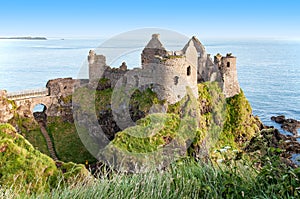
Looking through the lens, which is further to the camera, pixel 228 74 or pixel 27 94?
pixel 228 74

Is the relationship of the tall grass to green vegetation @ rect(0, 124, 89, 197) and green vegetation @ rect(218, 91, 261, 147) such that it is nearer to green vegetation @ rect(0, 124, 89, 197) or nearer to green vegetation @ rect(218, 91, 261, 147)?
green vegetation @ rect(0, 124, 89, 197)

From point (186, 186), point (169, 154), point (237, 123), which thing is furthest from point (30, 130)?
point (186, 186)

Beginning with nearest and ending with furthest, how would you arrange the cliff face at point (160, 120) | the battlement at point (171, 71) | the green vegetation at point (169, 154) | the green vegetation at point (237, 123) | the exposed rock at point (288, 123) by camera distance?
the green vegetation at point (169, 154) < the cliff face at point (160, 120) < the battlement at point (171, 71) < the green vegetation at point (237, 123) < the exposed rock at point (288, 123)

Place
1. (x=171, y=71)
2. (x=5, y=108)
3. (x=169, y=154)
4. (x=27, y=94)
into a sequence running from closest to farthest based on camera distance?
(x=169, y=154)
(x=171, y=71)
(x=5, y=108)
(x=27, y=94)

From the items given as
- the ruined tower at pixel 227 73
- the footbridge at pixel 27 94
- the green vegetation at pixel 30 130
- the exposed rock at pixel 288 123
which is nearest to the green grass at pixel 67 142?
the green vegetation at pixel 30 130

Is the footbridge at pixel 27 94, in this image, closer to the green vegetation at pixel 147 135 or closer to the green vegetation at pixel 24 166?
the green vegetation at pixel 147 135

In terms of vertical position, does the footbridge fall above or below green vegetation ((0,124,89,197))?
above

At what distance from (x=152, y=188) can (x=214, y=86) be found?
100ft

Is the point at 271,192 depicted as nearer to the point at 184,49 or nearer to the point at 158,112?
the point at 158,112

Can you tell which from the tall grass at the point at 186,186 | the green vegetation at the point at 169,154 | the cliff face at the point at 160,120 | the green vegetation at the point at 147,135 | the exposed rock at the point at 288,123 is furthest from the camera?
the exposed rock at the point at 288,123

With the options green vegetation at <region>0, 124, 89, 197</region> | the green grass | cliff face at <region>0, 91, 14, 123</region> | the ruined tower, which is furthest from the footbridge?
the ruined tower

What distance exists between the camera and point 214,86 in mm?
36281

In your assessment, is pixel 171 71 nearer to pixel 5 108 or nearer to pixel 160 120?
pixel 160 120

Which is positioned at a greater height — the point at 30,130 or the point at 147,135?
the point at 147,135
